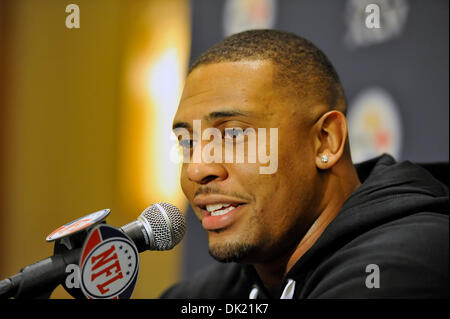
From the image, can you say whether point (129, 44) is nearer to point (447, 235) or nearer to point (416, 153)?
point (416, 153)

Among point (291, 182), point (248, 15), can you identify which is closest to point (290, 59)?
point (291, 182)

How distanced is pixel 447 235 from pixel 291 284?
1.23ft

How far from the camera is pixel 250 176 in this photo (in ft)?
3.45

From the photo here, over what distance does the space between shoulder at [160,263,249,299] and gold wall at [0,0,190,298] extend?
2.55ft

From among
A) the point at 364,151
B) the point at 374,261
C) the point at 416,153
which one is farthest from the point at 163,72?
the point at 374,261

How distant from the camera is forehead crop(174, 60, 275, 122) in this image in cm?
108

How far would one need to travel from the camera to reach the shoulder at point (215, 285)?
4.92ft

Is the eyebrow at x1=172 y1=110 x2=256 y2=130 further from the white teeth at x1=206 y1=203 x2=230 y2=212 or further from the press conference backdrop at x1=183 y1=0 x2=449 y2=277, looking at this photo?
the press conference backdrop at x1=183 y1=0 x2=449 y2=277

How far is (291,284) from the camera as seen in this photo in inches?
44.2

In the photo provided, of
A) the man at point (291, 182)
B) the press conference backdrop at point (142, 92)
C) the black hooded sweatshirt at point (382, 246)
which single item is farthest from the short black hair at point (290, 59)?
the press conference backdrop at point (142, 92)

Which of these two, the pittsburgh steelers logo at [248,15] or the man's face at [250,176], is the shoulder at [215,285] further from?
the pittsburgh steelers logo at [248,15]

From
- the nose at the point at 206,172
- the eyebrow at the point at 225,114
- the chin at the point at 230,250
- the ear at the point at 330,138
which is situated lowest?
the chin at the point at 230,250

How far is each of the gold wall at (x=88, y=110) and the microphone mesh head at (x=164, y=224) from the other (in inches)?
56.1

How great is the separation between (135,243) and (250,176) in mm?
327
